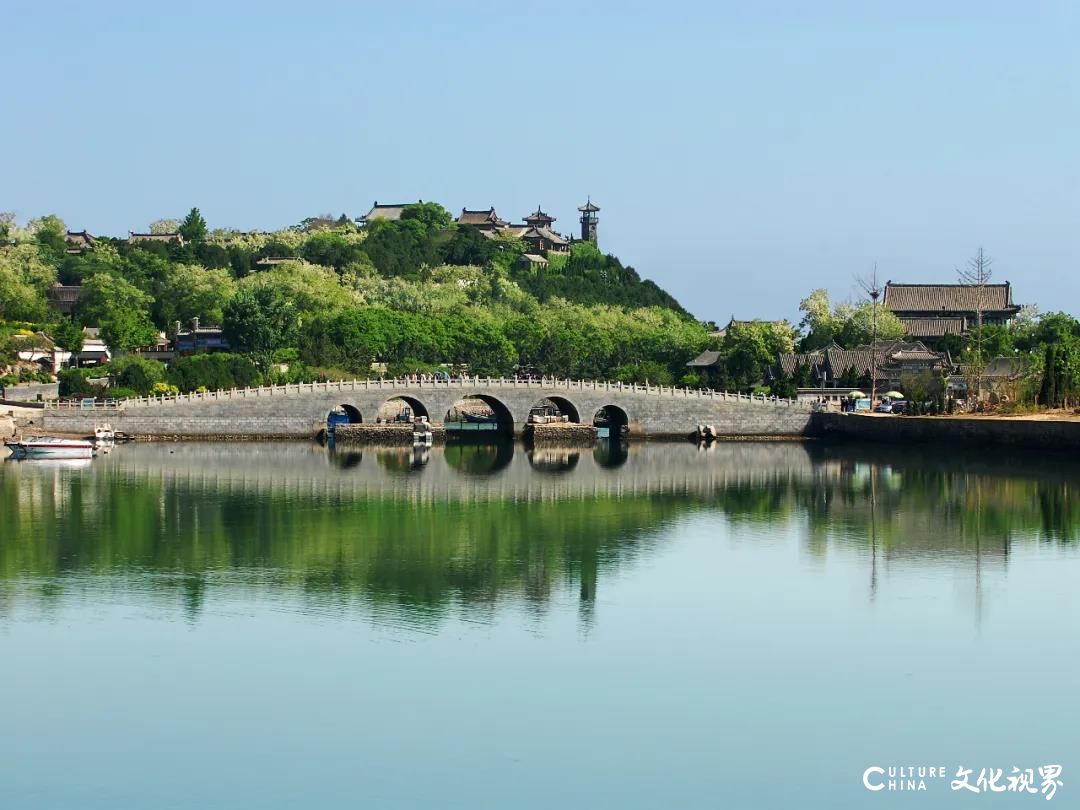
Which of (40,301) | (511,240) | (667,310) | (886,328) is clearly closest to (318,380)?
(40,301)

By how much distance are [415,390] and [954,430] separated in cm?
2217

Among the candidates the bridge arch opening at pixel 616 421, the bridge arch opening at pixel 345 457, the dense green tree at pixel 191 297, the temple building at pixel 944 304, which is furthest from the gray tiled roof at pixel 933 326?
the bridge arch opening at pixel 345 457

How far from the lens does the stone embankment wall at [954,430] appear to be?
55.8m

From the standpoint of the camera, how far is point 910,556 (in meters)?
35.8

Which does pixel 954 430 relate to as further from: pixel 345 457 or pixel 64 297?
pixel 64 297

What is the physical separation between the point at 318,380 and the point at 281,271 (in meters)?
25.8

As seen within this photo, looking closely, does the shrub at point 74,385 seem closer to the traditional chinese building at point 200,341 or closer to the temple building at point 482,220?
the traditional chinese building at point 200,341

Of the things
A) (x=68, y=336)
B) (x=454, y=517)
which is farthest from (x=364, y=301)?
(x=454, y=517)

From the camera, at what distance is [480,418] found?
287 ft

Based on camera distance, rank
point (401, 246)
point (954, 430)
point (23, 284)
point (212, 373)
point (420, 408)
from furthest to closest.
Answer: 1. point (401, 246)
2. point (23, 284)
3. point (212, 373)
4. point (420, 408)
5. point (954, 430)

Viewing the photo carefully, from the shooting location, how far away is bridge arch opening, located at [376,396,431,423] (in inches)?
2783

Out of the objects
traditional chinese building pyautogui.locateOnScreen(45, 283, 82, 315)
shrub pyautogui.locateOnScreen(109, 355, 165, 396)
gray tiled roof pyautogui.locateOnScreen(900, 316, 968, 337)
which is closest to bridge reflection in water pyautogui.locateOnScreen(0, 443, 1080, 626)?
shrub pyautogui.locateOnScreen(109, 355, 165, 396)

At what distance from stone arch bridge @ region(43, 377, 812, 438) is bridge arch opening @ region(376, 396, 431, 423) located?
136 mm

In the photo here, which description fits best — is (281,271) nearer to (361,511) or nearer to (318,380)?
(318,380)
